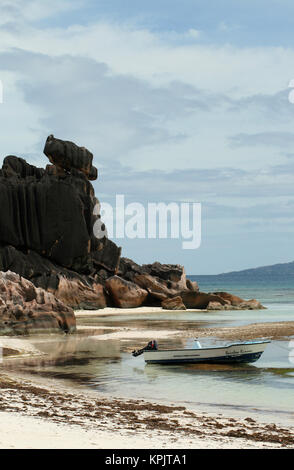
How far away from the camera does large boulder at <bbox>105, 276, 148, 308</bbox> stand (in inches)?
2776

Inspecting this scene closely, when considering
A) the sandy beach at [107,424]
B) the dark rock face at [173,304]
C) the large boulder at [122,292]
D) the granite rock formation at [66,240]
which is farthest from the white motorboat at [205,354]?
the large boulder at [122,292]

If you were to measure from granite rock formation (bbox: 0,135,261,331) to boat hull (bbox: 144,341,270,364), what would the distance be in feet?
132

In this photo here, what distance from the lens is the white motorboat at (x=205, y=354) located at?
24.0 m

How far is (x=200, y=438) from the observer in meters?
11.7

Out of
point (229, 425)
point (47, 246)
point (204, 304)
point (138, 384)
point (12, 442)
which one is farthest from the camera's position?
point (204, 304)

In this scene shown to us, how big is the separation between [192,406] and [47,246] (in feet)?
180

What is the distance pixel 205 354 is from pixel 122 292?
155 ft

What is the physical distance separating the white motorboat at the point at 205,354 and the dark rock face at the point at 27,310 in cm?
1241

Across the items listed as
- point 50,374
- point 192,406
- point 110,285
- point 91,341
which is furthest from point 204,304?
point 192,406

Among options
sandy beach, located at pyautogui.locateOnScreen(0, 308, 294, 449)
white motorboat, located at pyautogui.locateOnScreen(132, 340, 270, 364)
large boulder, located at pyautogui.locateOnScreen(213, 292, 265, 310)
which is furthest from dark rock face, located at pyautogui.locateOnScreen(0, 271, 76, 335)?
large boulder, located at pyautogui.locateOnScreen(213, 292, 265, 310)

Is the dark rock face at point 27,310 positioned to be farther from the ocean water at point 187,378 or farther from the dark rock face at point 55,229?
the dark rock face at point 55,229

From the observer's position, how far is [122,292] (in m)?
70.8

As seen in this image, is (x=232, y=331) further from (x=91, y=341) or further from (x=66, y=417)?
(x=66, y=417)
